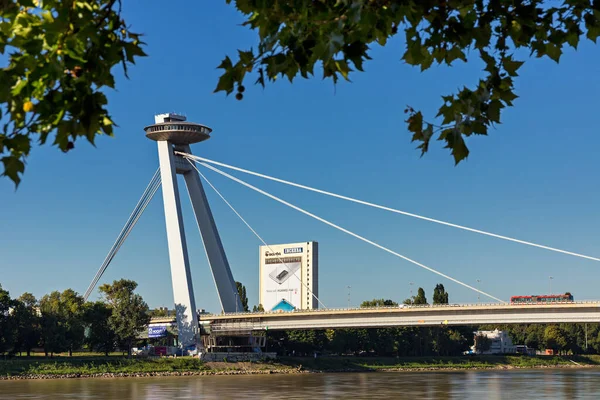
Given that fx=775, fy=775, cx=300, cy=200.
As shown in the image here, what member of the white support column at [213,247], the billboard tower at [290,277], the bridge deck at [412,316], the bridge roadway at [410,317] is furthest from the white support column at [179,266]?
the billboard tower at [290,277]

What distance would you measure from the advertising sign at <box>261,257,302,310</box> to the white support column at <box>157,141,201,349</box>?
47.1 meters

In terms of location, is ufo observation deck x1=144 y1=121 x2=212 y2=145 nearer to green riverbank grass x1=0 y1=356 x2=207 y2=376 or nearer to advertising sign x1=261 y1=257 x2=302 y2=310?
green riverbank grass x1=0 y1=356 x2=207 y2=376

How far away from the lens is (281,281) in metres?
131

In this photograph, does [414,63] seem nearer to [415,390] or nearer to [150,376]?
[415,390]

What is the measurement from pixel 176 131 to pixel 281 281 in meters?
52.7

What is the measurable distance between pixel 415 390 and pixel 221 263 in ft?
108

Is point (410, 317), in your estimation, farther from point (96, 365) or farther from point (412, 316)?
point (96, 365)

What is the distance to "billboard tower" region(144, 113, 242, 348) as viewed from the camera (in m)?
80.1

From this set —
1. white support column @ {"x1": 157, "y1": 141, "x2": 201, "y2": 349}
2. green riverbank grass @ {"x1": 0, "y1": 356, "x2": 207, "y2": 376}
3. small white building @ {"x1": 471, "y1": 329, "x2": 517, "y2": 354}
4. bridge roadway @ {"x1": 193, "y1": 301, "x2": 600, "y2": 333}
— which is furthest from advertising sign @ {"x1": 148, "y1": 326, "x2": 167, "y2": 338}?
small white building @ {"x1": 471, "y1": 329, "x2": 517, "y2": 354}

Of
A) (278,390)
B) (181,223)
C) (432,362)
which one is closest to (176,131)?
(181,223)

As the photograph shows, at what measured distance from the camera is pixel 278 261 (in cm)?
13312

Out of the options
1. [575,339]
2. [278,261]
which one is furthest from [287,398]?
[575,339]

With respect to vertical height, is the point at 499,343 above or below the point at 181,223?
below

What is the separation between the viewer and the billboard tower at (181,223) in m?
80.1
